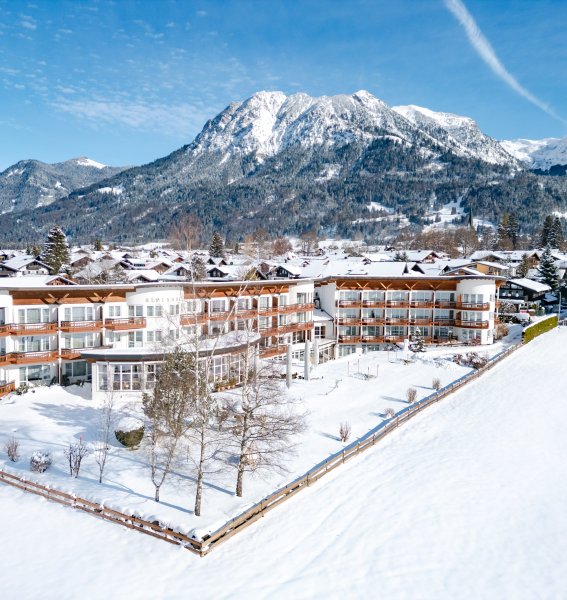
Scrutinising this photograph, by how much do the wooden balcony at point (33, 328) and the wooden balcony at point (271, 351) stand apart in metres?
18.1

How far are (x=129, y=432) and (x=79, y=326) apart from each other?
12.4 m

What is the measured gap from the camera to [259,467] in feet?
81.3

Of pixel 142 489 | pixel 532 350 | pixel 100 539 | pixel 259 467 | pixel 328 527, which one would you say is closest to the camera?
pixel 100 539

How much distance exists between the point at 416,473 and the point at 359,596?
1091cm

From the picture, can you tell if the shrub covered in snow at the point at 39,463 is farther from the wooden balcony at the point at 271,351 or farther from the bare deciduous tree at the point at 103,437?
the wooden balcony at the point at 271,351

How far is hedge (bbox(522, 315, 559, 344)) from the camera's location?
53562 mm

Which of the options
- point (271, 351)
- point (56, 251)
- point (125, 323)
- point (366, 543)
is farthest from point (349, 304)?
point (56, 251)

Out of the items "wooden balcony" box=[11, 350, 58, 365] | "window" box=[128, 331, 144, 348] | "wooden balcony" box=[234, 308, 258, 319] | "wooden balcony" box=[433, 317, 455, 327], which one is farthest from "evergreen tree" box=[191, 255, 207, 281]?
"wooden balcony" box=[433, 317, 455, 327]

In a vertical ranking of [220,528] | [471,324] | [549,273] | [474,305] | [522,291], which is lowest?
[220,528]

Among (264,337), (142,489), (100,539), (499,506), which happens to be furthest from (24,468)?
(264,337)

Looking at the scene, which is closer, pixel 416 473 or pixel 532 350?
pixel 416 473

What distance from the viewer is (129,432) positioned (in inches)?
1014

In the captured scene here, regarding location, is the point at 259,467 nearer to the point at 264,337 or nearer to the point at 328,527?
the point at 328,527

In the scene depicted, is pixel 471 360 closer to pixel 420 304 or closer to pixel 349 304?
pixel 420 304
